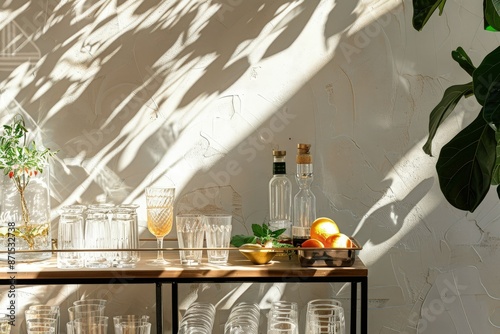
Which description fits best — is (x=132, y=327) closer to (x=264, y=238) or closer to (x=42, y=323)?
(x=42, y=323)

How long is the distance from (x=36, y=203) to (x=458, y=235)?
5.34ft

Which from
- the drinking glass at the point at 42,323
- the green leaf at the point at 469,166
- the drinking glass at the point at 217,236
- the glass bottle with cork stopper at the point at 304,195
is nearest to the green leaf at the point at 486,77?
the green leaf at the point at 469,166

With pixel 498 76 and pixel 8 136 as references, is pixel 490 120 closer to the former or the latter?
pixel 498 76

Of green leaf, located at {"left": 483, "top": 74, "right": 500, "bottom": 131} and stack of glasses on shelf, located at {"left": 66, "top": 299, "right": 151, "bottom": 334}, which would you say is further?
stack of glasses on shelf, located at {"left": 66, "top": 299, "right": 151, "bottom": 334}

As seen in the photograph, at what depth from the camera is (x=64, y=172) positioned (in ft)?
10.2

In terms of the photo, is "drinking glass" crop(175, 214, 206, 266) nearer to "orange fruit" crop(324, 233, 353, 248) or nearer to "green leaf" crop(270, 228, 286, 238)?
"green leaf" crop(270, 228, 286, 238)

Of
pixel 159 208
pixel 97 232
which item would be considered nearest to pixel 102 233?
pixel 97 232

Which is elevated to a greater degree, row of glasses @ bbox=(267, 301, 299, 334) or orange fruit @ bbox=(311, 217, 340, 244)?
orange fruit @ bbox=(311, 217, 340, 244)

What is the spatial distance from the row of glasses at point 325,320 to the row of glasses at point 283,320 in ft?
0.17

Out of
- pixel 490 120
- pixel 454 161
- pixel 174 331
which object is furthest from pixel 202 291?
Answer: pixel 490 120

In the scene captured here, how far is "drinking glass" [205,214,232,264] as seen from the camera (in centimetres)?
279

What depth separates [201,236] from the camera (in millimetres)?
2793

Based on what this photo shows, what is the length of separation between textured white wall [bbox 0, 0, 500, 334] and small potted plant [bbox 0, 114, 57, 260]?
0.15 metres

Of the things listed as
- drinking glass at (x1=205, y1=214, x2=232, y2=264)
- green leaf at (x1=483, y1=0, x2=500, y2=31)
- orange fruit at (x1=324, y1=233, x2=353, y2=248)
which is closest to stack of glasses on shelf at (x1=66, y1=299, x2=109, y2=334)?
drinking glass at (x1=205, y1=214, x2=232, y2=264)
